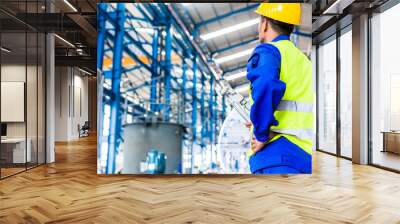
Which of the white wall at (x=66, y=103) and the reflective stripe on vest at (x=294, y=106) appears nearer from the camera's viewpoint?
the reflective stripe on vest at (x=294, y=106)

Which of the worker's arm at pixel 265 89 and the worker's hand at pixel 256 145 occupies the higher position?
the worker's arm at pixel 265 89

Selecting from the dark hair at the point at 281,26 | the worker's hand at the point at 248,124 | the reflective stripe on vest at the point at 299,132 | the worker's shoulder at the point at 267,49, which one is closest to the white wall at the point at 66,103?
the worker's hand at the point at 248,124

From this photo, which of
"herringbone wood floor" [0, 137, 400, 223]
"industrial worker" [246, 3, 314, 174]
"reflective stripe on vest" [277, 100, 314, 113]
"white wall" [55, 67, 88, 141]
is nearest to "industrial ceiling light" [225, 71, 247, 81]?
"industrial worker" [246, 3, 314, 174]

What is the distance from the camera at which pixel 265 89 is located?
5.23m

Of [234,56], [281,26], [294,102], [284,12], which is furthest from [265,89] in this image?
[284,12]

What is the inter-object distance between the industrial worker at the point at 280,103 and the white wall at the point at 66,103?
11711mm

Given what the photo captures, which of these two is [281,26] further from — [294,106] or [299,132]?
[299,132]

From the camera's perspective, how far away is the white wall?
15.6 m

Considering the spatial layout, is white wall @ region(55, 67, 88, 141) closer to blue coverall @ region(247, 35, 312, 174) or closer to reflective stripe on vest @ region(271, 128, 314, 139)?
blue coverall @ region(247, 35, 312, 174)

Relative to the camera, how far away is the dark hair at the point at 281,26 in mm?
5688

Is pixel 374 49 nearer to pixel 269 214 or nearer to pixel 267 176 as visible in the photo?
pixel 267 176

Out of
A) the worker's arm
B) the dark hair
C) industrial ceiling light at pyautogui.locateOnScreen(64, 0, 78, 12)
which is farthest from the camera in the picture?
industrial ceiling light at pyautogui.locateOnScreen(64, 0, 78, 12)

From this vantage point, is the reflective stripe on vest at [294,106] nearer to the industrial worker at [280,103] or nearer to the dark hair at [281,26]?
the industrial worker at [280,103]

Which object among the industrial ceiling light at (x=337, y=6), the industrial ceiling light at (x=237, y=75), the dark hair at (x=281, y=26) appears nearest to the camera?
the dark hair at (x=281, y=26)
